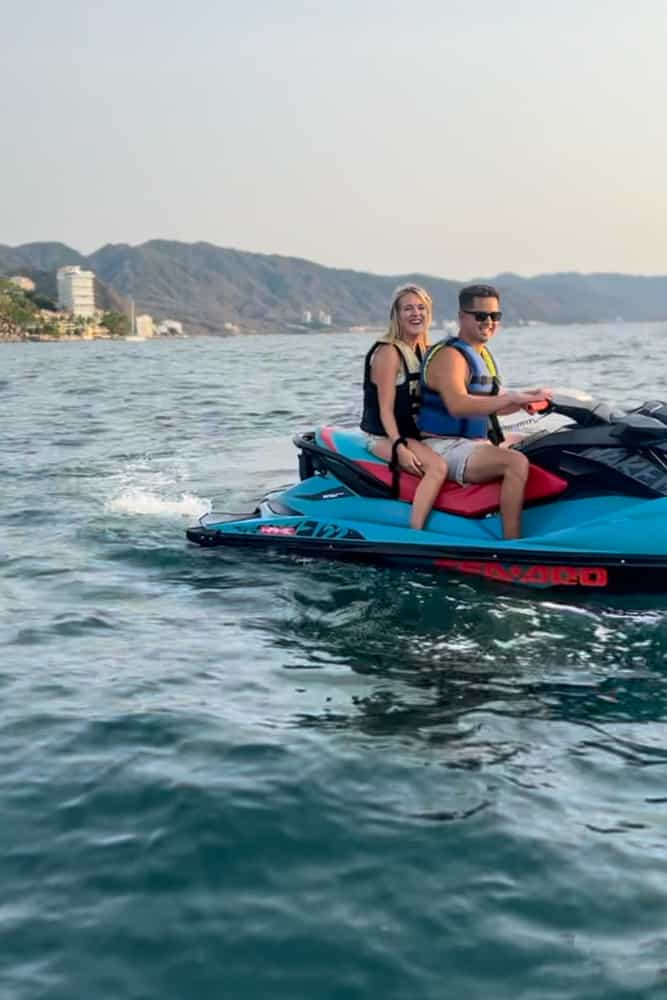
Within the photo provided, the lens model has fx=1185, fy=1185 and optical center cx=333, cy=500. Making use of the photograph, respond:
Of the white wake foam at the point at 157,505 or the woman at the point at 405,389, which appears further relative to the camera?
the white wake foam at the point at 157,505

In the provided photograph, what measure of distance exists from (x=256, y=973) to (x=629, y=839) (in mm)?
1326

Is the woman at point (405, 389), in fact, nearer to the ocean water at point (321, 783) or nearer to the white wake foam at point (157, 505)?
the ocean water at point (321, 783)

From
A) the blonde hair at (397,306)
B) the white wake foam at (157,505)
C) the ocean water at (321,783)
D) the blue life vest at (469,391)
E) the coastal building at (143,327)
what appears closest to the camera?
the ocean water at (321,783)

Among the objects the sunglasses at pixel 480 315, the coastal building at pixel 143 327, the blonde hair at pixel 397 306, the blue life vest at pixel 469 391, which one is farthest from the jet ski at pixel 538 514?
the coastal building at pixel 143 327

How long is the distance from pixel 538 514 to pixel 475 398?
788 mm

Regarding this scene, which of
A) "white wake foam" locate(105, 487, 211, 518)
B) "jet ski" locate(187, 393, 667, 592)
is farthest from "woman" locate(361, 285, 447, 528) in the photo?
"white wake foam" locate(105, 487, 211, 518)

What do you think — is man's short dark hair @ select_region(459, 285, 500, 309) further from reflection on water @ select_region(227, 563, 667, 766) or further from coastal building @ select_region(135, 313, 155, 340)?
coastal building @ select_region(135, 313, 155, 340)

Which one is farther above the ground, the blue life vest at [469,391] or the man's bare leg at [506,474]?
the blue life vest at [469,391]

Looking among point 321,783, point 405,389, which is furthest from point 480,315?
point 321,783

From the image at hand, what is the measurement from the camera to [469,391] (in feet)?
22.7

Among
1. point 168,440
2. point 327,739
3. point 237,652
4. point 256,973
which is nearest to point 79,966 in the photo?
point 256,973

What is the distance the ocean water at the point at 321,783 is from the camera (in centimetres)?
313

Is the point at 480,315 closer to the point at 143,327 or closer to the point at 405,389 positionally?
the point at 405,389

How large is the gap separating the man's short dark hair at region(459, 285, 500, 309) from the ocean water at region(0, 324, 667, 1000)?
1.61 metres
